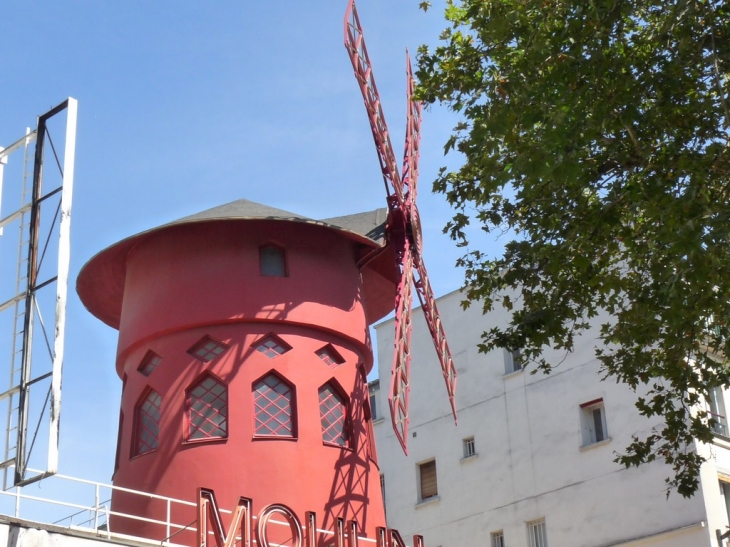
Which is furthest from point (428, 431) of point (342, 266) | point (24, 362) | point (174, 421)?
point (24, 362)

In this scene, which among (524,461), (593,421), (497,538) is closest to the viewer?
(593,421)

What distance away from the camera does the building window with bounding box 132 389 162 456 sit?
17.2 m

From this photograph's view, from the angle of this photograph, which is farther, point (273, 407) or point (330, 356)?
point (330, 356)

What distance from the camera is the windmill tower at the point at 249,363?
1659cm

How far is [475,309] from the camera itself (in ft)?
93.7

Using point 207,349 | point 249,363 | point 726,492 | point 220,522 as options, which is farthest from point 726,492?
point 220,522

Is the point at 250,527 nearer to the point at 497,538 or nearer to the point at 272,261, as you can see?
the point at 272,261

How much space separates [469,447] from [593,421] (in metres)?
3.34

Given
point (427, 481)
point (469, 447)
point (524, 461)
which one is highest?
point (469, 447)

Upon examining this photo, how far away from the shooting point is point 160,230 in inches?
710

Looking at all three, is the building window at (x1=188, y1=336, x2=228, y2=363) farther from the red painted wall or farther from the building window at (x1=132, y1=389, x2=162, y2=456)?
the building window at (x1=132, y1=389, x2=162, y2=456)

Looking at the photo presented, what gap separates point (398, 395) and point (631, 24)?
6.00 metres

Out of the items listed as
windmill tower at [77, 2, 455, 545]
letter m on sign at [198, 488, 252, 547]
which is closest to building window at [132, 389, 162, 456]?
windmill tower at [77, 2, 455, 545]

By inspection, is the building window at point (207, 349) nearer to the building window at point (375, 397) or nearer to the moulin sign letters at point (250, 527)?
the moulin sign letters at point (250, 527)
